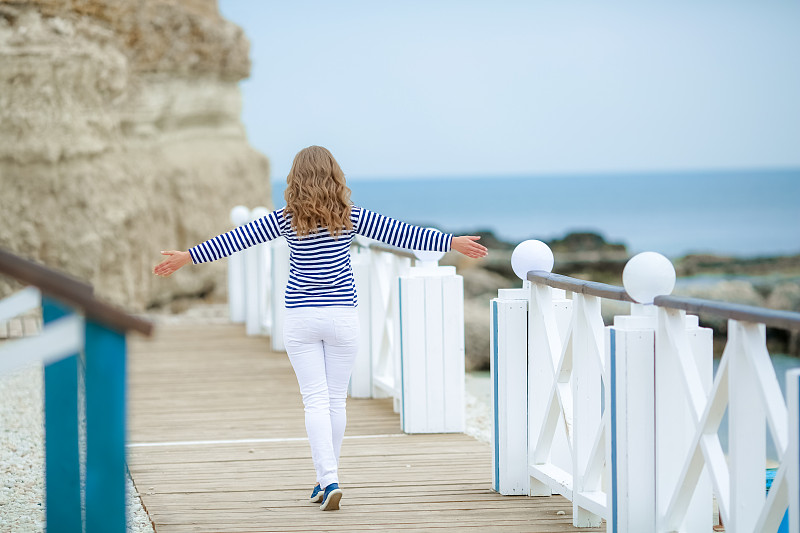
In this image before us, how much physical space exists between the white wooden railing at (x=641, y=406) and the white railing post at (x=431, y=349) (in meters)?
1.32

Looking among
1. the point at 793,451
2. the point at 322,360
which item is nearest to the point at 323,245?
the point at 322,360

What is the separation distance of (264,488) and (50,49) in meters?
7.98

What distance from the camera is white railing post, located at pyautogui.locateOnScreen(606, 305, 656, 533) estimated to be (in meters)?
3.24

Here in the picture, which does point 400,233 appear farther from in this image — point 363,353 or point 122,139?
point 122,139

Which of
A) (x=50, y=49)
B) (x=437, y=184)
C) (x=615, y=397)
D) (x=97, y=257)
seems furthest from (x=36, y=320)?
(x=437, y=184)

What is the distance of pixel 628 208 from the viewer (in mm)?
65688

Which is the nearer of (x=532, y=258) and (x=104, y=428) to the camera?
(x=104, y=428)

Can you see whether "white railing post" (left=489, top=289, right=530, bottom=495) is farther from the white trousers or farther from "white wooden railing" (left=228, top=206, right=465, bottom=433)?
"white wooden railing" (left=228, top=206, right=465, bottom=433)

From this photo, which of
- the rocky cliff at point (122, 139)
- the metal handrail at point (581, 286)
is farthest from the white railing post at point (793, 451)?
the rocky cliff at point (122, 139)

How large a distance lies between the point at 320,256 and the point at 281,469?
1367 millimetres

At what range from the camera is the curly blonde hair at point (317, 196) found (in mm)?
3953

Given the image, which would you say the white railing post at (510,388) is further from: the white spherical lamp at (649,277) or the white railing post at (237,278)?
the white railing post at (237,278)

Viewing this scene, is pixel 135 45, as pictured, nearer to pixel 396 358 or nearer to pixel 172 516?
pixel 396 358

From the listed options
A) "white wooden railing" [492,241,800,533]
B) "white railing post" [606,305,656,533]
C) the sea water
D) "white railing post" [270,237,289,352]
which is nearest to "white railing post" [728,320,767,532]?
"white wooden railing" [492,241,800,533]
